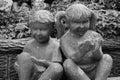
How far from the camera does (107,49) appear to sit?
4398mm

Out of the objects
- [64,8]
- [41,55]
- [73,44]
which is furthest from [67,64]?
[64,8]

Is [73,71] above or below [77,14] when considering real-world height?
below

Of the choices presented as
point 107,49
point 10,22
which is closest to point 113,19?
point 107,49

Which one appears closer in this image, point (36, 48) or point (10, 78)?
point (36, 48)

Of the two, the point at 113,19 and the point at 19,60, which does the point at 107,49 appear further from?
the point at 19,60

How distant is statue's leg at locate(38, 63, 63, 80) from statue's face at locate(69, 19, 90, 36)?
37 centimetres

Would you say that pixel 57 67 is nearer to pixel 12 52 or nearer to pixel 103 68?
pixel 103 68

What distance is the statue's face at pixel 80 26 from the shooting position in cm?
289

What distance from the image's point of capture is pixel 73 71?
2.91 metres

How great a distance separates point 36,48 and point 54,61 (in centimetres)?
25

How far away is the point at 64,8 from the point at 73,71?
250 centimetres

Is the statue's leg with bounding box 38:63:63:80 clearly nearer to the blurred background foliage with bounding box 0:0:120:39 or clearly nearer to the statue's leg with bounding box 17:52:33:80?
the statue's leg with bounding box 17:52:33:80

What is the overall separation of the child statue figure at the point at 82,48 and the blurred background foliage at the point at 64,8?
1.68m

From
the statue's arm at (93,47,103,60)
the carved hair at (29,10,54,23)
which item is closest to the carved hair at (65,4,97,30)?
the carved hair at (29,10,54,23)
